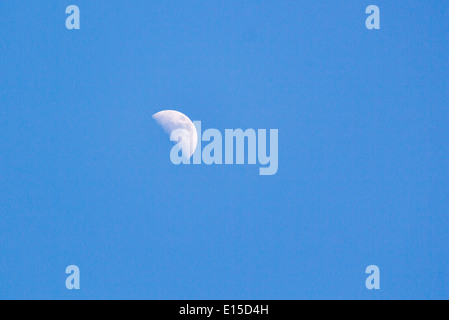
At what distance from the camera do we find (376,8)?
2506 mm

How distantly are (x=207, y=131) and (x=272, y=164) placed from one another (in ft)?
1.01
